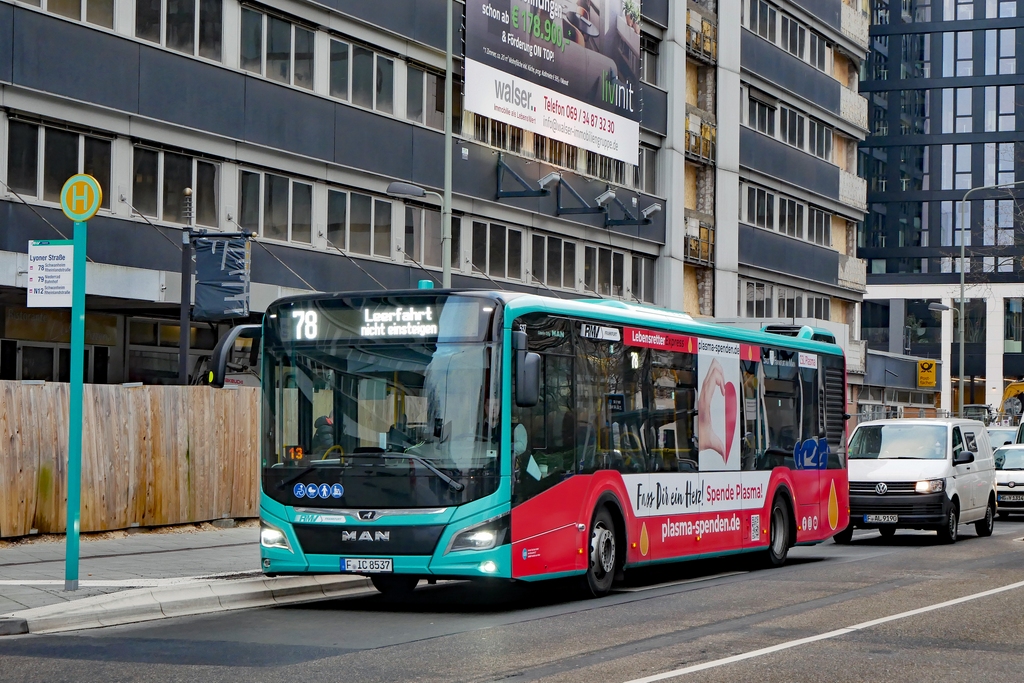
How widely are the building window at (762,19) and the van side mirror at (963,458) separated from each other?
25.8 meters

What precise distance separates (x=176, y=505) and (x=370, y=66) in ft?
44.2

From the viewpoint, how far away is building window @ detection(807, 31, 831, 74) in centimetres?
5206

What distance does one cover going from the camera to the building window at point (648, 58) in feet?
136

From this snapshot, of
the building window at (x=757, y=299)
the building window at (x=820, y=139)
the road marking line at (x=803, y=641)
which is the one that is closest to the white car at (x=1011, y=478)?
the building window at (x=757, y=299)

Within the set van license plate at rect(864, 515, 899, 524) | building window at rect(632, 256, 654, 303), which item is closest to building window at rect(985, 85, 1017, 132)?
building window at rect(632, 256, 654, 303)

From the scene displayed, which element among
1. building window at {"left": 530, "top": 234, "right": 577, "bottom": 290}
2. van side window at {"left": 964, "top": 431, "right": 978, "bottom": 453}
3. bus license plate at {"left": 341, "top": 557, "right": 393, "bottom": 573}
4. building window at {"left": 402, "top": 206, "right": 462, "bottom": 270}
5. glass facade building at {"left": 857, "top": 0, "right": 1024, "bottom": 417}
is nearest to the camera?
bus license plate at {"left": 341, "top": 557, "right": 393, "bottom": 573}

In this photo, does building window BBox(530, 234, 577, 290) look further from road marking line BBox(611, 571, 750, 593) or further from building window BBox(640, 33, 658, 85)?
road marking line BBox(611, 571, 750, 593)

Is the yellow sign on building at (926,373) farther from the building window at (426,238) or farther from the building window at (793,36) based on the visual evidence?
the building window at (426,238)

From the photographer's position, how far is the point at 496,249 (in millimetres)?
34906

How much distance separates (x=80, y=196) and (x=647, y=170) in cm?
2995

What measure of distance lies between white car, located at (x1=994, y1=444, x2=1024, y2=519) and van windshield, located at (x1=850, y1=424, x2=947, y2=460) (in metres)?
7.85

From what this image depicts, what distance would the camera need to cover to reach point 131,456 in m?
19.1

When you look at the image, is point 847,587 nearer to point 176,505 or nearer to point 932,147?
point 176,505

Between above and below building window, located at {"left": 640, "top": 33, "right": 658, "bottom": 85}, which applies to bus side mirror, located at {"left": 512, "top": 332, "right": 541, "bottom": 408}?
below
